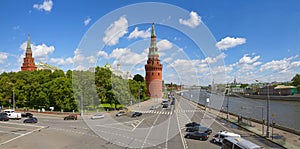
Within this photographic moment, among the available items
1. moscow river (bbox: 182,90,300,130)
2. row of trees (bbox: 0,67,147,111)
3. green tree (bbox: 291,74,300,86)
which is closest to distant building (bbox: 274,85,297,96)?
green tree (bbox: 291,74,300,86)

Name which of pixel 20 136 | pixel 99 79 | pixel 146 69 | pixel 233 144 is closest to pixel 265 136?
pixel 233 144

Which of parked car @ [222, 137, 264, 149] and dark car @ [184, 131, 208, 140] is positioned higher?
parked car @ [222, 137, 264, 149]

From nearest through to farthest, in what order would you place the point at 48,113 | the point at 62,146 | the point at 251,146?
the point at 251,146 → the point at 62,146 → the point at 48,113

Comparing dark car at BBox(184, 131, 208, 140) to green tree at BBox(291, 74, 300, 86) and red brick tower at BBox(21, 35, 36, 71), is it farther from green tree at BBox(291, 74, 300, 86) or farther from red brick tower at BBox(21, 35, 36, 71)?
green tree at BBox(291, 74, 300, 86)

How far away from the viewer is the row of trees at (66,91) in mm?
50344

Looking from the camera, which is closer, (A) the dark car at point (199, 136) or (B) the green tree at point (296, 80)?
(A) the dark car at point (199, 136)

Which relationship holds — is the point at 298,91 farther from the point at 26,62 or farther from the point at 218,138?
the point at 26,62

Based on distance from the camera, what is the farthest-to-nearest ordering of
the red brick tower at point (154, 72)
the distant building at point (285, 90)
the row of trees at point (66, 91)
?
the distant building at point (285, 90), the red brick tower at point (154, 72), the row of trees at point (66, 91)

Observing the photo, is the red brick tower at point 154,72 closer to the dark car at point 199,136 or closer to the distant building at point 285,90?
the distant building at point 285,90

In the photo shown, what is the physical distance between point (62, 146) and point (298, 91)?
419ft

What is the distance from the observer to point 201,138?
2430cm

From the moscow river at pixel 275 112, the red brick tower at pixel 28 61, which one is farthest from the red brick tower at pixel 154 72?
the red brick tower at pixel 28 61

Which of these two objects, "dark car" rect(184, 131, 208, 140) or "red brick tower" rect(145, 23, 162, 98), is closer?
"dark car" rect(184, 131, 208, 140)

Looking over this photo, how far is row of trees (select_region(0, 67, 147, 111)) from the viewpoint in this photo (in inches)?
1982
